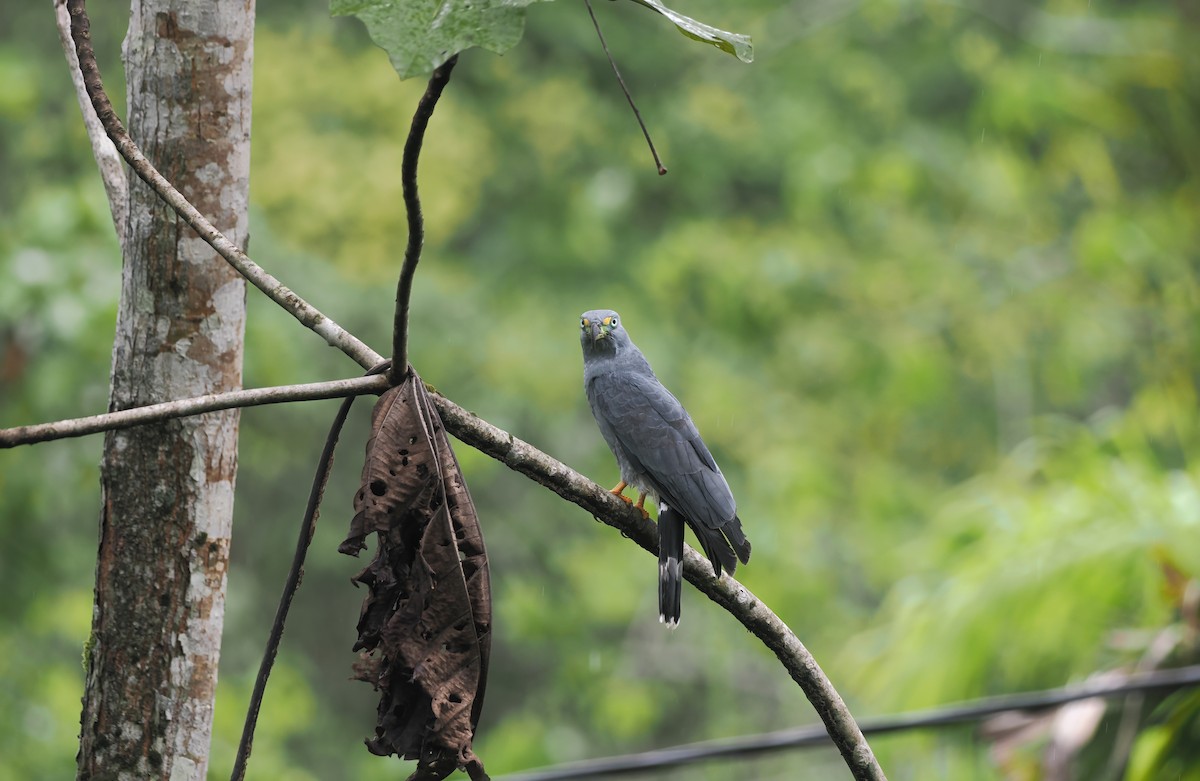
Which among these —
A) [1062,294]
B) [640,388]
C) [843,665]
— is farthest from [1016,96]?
[640,388]

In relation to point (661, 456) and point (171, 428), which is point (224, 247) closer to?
point (171, 428)

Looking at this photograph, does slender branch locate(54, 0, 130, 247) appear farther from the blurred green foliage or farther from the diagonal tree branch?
the blurred green foliage

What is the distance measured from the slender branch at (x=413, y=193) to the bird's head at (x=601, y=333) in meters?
1.72

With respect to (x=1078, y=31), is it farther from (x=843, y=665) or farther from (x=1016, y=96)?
(x=843, y=665)

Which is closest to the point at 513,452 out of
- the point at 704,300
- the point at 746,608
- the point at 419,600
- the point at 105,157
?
the point at 419,600

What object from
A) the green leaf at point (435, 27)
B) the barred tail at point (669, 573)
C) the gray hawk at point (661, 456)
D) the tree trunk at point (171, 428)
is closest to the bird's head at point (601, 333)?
the gray hawk at point (661, 456)

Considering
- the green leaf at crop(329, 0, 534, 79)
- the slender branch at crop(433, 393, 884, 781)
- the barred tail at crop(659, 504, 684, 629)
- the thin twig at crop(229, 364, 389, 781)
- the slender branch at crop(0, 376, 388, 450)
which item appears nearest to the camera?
the green leaf at crop(329, 0, 534, 79)

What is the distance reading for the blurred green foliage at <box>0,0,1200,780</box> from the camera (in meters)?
6.09

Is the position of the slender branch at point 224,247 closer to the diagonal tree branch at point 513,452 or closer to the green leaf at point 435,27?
the diagonal tree branch at point 513,452

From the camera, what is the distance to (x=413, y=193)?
1.01 m

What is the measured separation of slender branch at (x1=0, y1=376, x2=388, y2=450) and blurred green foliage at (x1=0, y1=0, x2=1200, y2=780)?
4.17m

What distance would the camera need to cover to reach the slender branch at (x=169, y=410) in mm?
1047

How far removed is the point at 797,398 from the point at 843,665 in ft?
12.1

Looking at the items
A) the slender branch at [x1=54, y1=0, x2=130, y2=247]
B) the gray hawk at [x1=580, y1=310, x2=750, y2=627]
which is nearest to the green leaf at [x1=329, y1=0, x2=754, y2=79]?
the slender branch at [x1=54, y1=0, x2=130, y2=247]
